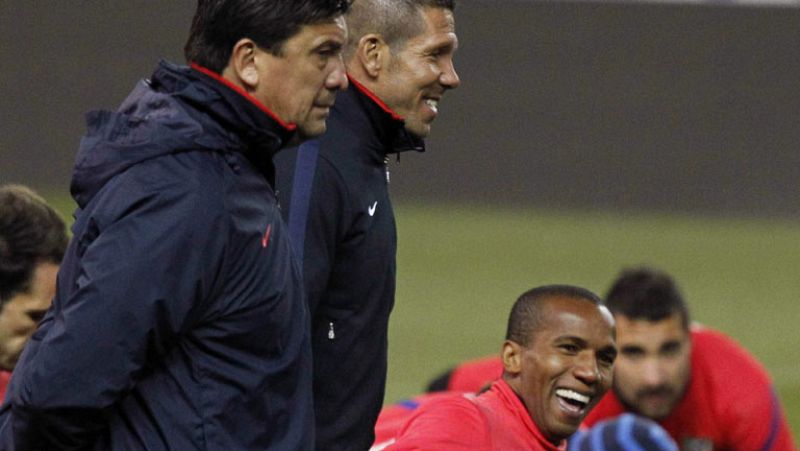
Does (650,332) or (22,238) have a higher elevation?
(22,238)

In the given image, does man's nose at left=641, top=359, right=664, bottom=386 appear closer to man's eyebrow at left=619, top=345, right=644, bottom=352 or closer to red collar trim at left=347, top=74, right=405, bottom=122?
man's eyebrow at left=619, top=345, right=644, bottom=352

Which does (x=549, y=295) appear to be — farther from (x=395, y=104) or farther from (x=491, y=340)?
(x=491, y=340)

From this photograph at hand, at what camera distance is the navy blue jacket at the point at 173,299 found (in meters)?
2.77

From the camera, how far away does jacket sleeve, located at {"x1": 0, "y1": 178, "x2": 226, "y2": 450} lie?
2.75 metres

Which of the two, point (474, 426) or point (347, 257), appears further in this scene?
point (474, 426)

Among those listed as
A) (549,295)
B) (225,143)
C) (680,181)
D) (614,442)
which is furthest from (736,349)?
(680,181)

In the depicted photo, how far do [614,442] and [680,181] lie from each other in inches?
452

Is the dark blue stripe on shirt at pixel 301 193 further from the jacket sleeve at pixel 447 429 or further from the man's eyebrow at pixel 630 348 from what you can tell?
the man's eyebrow at pixel 630 348

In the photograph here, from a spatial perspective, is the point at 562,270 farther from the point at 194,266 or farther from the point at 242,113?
the point at 194,266

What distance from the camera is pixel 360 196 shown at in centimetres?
381

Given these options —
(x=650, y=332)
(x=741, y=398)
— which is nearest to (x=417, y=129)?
(x=650, y=332)

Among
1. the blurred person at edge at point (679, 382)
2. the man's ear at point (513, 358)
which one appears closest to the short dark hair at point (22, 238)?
the man's ear at point (513, 358)

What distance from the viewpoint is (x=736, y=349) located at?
7.31 metres

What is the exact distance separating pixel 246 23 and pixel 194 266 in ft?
1.55
